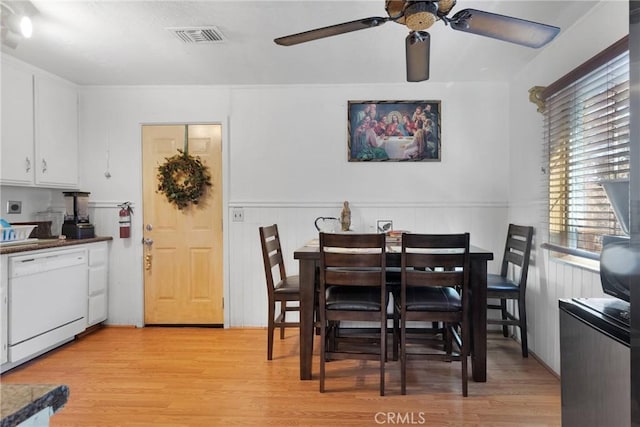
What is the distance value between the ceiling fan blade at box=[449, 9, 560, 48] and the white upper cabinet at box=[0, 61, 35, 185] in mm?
3240

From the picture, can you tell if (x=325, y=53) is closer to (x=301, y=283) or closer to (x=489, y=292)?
(x=301, y=283)

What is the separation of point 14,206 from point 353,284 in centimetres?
303

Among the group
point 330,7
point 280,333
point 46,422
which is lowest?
point 280,333

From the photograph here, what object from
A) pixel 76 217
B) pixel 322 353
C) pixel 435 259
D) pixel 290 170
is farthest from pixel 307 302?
pixel 76 217

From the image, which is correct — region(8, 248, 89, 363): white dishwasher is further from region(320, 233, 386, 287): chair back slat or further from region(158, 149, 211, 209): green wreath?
region(320, 233, 386, 287): chair back slat

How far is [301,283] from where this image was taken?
237cm

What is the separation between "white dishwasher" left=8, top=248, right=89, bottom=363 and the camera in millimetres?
2533

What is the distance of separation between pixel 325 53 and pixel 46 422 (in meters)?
2.72

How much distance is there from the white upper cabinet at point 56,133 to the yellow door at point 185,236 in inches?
25.7

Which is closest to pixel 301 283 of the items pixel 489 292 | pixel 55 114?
pixel 489 292

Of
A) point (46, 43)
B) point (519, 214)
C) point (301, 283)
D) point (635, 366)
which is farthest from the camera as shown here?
point (519, 214)

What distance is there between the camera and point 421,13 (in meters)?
1.47

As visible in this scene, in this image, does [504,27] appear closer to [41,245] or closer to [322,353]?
[322,353]

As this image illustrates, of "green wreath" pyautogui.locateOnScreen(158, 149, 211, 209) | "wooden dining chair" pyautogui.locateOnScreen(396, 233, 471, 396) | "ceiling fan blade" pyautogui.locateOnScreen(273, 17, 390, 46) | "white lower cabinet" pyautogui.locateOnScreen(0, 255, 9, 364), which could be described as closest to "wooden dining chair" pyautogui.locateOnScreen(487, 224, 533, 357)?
"wooden dining chair" pyautogui.locateOnScreen(396, 233, 471, 396)
